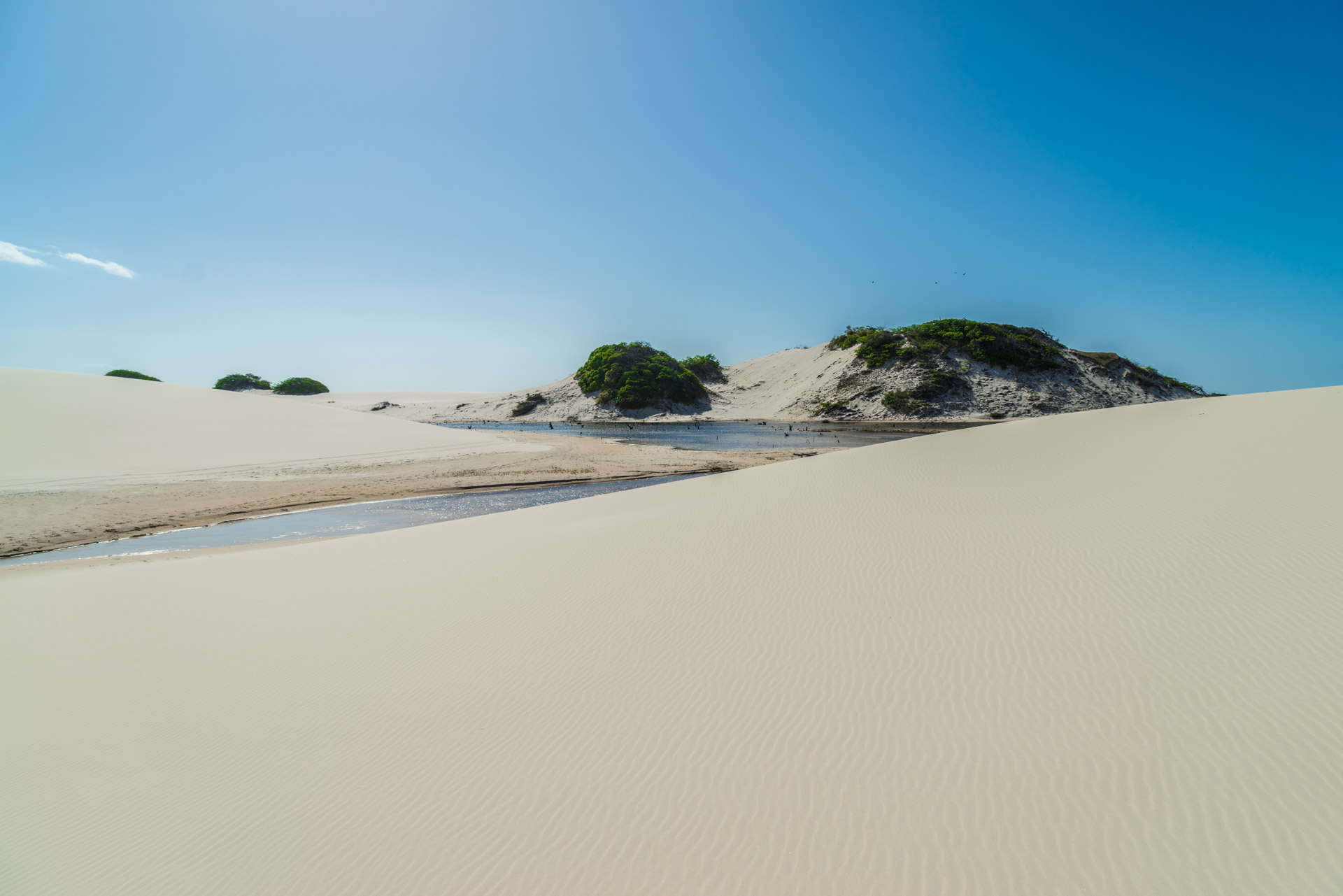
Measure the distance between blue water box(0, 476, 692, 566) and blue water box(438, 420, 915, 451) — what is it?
42.6 ft

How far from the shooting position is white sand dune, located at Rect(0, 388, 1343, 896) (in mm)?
2369

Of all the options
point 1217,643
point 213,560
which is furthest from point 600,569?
point 213,560

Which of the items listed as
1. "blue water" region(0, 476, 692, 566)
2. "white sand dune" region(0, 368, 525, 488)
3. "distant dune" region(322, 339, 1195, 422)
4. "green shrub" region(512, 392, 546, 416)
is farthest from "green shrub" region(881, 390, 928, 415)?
"blue water" region(0, 476, 692, 566)

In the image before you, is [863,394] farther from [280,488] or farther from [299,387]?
[299,387]

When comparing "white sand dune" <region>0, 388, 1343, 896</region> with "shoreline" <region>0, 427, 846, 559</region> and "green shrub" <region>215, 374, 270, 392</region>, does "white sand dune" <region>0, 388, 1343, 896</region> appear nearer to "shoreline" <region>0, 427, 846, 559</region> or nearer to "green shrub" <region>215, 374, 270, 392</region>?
"shoreline" <region>0, 427, 846, 559</region>

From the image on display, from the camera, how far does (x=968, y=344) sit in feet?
168

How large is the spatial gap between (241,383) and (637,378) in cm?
7025

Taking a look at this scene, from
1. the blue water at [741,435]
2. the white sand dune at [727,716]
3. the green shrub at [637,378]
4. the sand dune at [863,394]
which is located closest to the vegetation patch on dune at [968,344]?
the sand dune at [863,394]

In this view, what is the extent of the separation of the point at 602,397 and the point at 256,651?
5207 centimetres

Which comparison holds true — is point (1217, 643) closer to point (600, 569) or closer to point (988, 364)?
point (600, 569)

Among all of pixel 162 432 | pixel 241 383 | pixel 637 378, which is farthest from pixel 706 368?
pixel 241 383

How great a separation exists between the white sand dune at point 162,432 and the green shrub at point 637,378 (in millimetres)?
28811

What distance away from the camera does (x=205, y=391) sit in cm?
2562

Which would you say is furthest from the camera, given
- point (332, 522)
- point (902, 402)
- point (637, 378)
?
point (637, 378)
